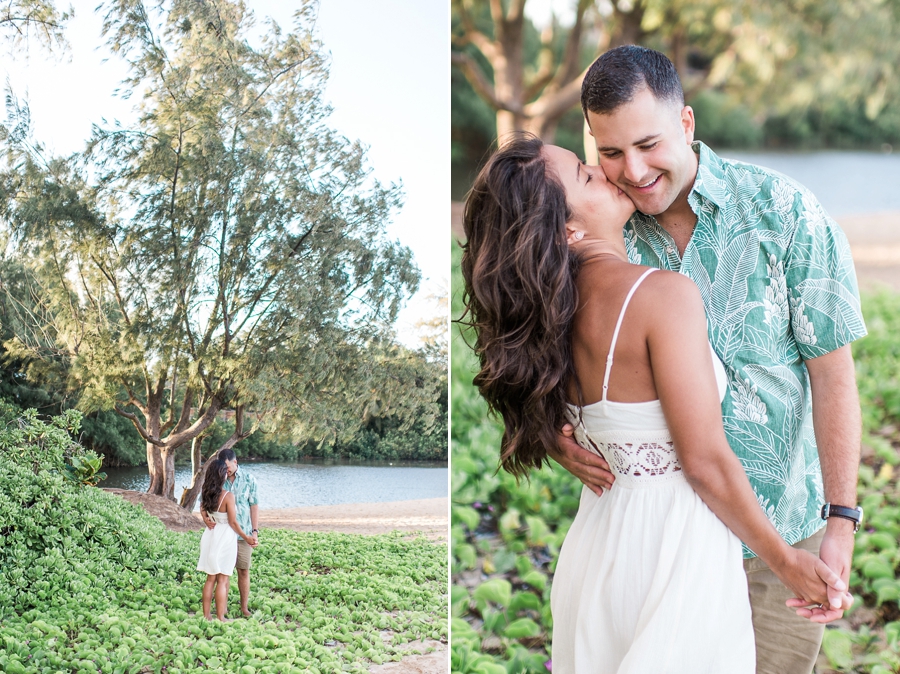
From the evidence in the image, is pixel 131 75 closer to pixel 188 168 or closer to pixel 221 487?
pixel 188 168

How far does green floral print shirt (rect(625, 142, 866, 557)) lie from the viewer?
1.41 meters

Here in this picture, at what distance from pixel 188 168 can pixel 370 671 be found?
183cm

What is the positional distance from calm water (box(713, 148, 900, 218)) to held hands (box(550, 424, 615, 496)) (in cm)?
949

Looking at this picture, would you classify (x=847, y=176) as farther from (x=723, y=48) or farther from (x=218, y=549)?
(x=218, y=549)

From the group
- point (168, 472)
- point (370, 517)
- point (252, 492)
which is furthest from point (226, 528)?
point (370, 517)

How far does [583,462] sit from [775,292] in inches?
19.9

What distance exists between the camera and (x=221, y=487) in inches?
99.1

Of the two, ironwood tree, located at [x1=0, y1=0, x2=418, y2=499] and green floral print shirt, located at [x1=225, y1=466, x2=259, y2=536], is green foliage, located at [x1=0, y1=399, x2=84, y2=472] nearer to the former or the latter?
ironwood tree, located at [x1=0, y1=0, x2=418, y2=499]

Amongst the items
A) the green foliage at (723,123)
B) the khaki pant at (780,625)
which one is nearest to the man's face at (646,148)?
the khaki pant at (780,625)

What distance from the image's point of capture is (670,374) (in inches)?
46.5

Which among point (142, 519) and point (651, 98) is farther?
point (142, 519)

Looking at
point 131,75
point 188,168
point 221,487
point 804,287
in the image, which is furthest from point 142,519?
point 804,287

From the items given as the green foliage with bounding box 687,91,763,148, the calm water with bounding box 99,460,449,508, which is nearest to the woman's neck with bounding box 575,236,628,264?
the calm water with bounding box 99,460,449,508

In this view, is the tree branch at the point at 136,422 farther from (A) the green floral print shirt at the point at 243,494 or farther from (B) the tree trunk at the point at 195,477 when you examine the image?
(A) the green floral print shirt at the point at 243,494
